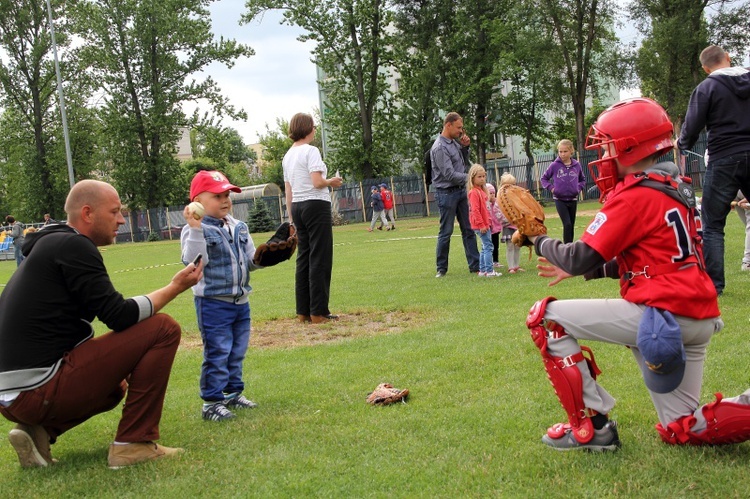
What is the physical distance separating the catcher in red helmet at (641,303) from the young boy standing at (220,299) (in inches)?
91.5

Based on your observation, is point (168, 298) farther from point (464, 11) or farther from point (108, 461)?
point (464, 11)

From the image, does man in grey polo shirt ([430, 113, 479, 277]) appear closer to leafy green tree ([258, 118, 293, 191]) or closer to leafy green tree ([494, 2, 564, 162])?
leafy green tree ([494, 2, 564, 162])

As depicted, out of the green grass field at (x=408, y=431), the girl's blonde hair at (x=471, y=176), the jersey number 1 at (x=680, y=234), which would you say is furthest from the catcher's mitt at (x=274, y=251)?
the girl's blonde hair at (x=471, y=176)

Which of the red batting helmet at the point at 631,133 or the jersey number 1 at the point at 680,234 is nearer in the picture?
the jersey number 1 at the point at 680,234

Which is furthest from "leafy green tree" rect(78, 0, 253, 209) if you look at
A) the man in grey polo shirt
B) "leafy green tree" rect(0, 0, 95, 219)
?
the man in grey polo shirt

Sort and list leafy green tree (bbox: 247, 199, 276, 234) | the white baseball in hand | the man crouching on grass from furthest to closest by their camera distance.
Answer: leafy green tree (bbox: 247, 199, 276, 234) → the white baseball in hand → the man crouching on grass

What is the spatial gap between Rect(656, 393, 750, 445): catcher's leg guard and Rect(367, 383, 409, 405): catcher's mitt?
1.79 m

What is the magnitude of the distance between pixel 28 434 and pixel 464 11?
1696 inches

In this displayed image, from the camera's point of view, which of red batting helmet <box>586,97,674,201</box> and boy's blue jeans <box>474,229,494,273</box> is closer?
red batting helmet <box>586,97,674,201</box>

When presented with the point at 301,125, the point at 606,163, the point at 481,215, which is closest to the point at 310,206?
the point at 301,125

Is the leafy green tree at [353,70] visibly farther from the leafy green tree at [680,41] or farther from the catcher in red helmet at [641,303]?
the catcher in red helmet at [641,303]

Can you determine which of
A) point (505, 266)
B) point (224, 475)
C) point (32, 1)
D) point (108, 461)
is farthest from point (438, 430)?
point (32, 1)

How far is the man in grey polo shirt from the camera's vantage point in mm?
10953

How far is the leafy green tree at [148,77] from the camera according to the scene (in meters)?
47.4
